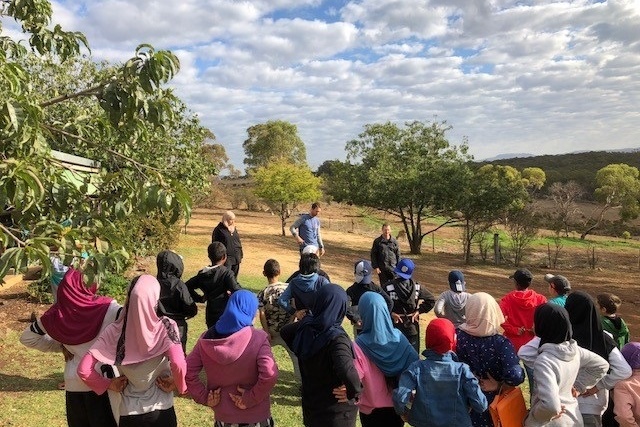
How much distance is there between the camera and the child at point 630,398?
11.6ft

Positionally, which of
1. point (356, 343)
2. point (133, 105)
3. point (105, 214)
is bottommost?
point (356, 343)

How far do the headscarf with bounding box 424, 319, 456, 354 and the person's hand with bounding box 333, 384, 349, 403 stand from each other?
1.93 feet

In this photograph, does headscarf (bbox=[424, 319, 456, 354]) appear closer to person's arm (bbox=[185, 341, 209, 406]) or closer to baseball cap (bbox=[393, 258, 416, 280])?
person's arm (bbox=[185, 341, 209, 406])

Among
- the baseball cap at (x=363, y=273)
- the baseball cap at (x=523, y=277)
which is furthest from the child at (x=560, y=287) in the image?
the baseball cap at (x=363, y=273)

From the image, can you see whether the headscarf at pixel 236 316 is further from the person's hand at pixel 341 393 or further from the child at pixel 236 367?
the person's hand at pixel 341 393

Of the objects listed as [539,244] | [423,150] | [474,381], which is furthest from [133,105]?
[539,244]

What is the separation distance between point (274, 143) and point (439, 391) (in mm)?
48996

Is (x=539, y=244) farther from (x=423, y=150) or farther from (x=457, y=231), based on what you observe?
(x=423, y=150)

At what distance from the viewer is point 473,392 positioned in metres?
2.88

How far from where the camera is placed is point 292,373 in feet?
19.7

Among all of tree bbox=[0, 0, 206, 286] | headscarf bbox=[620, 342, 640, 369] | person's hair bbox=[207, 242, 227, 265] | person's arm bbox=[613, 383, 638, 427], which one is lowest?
person's arm bbox=[613, 383, 638, 427]

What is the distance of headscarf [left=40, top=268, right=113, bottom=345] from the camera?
10.1 ft

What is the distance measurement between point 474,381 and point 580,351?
86 cm

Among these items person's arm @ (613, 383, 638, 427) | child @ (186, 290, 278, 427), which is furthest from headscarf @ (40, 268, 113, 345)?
person's arm @ (613, 383, 638, 427)
